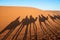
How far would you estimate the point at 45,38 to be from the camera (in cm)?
1189

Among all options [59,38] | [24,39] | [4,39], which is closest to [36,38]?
[24,39]

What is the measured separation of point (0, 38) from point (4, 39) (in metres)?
0.61

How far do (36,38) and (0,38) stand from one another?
3.74 metres

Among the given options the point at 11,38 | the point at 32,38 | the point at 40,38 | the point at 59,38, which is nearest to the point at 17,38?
the point at 11,38

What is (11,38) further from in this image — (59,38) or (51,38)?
(59,38)

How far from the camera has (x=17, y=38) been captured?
11.9m

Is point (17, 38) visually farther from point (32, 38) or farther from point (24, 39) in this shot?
point (32, 38)

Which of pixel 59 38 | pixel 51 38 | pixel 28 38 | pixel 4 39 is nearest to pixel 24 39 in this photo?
pixel 28 38

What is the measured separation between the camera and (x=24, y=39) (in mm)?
11664

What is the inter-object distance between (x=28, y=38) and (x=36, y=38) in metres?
0.83

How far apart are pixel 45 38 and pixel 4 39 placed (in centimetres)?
418

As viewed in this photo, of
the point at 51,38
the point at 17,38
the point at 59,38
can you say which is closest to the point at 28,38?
the point at 17,38

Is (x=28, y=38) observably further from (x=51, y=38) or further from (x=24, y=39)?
(x=51, y=38)

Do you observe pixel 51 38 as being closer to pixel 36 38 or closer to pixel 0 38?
pixel 36 38
